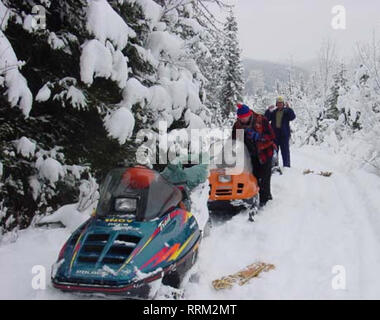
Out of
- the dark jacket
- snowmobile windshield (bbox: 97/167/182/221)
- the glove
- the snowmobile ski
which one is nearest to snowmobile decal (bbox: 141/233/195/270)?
snowmobile windshield (bbox: 97/167/182/221)

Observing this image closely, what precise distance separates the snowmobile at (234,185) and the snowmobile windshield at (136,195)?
6.81 feet

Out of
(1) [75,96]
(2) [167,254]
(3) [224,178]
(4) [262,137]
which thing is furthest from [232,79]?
(2) [167,254]

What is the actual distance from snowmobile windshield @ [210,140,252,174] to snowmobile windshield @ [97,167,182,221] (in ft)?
7.70

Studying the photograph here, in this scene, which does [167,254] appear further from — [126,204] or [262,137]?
[262,137]

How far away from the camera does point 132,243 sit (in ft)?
12.0

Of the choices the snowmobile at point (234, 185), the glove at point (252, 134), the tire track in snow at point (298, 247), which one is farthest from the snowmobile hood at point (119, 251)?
the glove at point (252, 134)

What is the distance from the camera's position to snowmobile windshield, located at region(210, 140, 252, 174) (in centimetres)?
662

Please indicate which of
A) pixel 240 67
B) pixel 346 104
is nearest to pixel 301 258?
pixel 346 104

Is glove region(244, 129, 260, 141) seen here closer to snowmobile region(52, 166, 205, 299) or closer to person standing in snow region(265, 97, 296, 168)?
snowmobile region(52, 166, 205, 299)

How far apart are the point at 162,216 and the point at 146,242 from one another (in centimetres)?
47

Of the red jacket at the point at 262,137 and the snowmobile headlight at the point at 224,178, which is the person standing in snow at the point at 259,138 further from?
the snowmobile headlight at the point at 224,178

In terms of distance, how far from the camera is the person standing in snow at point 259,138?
22.8 ft

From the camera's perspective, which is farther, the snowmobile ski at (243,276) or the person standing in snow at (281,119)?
the person standing in snow at (281,119)

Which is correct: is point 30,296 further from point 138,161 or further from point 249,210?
point 249,210
